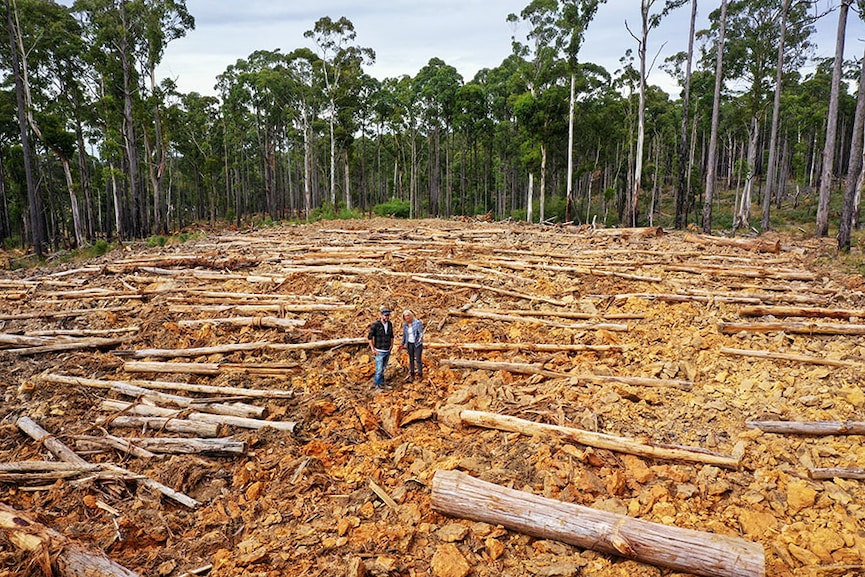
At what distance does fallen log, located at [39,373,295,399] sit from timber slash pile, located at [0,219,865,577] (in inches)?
1.6

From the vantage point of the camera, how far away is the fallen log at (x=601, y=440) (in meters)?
4.89

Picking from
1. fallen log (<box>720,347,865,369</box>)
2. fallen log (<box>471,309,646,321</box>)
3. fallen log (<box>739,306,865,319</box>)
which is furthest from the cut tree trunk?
fallen log (<box>739,306,865,319</box>)

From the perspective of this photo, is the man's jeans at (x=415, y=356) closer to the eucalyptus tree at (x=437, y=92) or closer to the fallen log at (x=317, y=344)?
the fallen log at (x=317, y=344)

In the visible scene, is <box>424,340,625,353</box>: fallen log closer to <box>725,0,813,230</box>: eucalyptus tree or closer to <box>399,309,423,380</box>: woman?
<box>399,309,423,380</box>: woman

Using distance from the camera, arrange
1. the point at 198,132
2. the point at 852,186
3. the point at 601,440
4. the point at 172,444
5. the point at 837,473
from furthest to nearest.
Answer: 1. the point at 198,132
2. the point at 852,186
3. the point at 172,444
4. the point at 601,440
5. the point at 837,473

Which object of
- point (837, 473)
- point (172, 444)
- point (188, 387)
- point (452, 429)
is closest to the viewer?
point (837, 473)

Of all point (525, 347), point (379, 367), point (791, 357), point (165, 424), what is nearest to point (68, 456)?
point (165, 424)

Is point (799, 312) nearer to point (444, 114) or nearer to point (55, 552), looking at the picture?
point (55, 552)

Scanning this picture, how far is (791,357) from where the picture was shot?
6801 mm

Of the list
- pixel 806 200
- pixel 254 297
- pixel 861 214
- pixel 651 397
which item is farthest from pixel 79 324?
pixel 806 200

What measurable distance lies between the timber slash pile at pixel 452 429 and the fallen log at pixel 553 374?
0.03m

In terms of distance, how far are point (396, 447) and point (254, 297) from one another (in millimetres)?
6381

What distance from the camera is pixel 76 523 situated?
4645 millimetres

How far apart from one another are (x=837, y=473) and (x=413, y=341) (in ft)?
17.5
